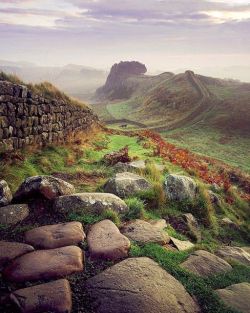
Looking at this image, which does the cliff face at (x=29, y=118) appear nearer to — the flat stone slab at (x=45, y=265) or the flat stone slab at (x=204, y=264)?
the flat stone slab at (x=45, y=265)

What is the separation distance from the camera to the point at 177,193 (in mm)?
10773

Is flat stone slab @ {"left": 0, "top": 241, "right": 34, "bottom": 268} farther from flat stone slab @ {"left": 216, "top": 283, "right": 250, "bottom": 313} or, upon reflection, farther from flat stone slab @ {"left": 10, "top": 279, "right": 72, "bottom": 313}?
flat stone slab @ {"left": 216, "top": 283, "right": 250, "bottom": 313}

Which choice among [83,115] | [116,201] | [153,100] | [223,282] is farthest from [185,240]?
[153,100]

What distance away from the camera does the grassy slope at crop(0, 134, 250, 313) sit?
565 cm

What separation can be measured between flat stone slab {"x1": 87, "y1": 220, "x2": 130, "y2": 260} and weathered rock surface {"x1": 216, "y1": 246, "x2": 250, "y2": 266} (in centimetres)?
246

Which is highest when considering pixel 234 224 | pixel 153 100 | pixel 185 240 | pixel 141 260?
pixel 141 260

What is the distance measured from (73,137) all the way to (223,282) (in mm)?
13479

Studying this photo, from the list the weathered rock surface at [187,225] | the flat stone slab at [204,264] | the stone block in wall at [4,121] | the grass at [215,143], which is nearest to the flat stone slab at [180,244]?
the flat stone slab at [204,264]

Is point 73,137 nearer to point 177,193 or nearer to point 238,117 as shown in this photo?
point 177,193

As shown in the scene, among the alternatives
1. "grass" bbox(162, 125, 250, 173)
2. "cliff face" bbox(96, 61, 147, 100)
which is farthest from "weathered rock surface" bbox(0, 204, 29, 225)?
"cliff face" bbox(96, 61, 147, 100)

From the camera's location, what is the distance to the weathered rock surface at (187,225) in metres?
9.26

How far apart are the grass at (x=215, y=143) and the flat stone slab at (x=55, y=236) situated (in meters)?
23.9

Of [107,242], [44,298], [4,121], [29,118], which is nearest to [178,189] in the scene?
[107,242]

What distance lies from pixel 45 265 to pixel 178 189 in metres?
5.81
